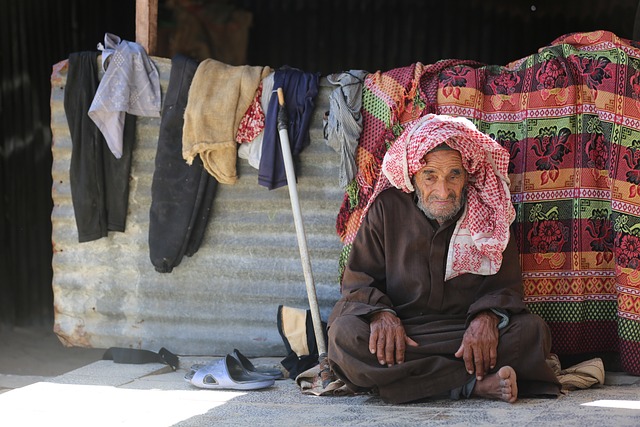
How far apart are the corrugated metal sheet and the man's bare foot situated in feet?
4.85

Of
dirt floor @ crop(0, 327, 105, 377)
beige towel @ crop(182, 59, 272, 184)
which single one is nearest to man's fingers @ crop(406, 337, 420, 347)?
beige towel @ crop(182, 59, 272, 184)

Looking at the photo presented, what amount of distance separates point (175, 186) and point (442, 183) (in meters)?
1.77

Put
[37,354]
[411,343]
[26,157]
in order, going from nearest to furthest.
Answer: [411,343] → [37,354] → [26,157]

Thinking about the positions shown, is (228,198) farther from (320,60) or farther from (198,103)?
(320,60)

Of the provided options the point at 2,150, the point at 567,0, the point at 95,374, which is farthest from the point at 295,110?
the point at 567,0

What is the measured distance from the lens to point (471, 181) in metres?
4.19

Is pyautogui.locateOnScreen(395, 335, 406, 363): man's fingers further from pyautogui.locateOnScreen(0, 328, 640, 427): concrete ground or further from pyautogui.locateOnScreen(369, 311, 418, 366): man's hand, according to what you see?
pyautogui.locateOnScreen(0, 328, 640, 427): concrete ground

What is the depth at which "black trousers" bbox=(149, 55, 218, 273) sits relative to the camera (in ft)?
16.8

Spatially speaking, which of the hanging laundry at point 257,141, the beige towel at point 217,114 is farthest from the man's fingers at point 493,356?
the beige towel at point 217,114

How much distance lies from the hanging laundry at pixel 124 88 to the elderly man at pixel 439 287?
5.45ft

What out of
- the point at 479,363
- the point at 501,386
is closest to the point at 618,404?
the point at 501,386

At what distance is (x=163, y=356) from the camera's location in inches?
199

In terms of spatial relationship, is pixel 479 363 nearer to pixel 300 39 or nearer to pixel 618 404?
pixel 618 404

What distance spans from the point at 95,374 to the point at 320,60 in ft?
13.0
